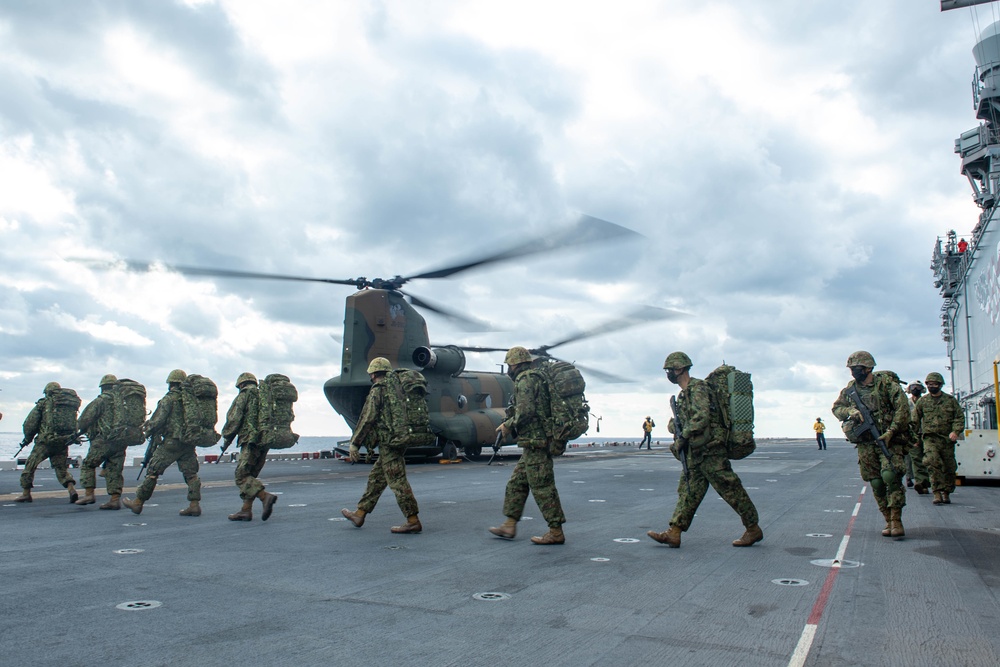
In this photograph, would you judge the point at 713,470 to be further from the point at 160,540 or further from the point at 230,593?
the point at 160,540

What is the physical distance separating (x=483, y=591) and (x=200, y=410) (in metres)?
6.30

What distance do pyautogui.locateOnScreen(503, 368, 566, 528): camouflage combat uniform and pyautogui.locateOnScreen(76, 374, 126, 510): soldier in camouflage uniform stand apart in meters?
6.40

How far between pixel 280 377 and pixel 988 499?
1164 cm

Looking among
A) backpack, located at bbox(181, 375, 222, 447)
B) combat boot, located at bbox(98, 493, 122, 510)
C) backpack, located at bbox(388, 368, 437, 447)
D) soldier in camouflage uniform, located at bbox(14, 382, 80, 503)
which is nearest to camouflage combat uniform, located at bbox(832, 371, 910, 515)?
backpack, located at bbox(388, 368, 437, 447)

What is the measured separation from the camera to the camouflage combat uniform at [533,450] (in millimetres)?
7285

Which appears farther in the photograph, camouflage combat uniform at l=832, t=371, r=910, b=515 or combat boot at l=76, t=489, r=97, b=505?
combat boot at l=76, t=489, r=97, b=505

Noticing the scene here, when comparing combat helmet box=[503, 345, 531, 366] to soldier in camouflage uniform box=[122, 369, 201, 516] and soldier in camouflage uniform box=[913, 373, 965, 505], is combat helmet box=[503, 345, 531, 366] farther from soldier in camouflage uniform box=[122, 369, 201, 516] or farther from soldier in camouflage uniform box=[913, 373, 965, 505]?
soldier in camouflage uniform box=[913, 373, 965, 505]

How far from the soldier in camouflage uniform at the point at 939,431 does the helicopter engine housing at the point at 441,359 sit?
13859 mm

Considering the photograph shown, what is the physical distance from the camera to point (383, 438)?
8.06 meters

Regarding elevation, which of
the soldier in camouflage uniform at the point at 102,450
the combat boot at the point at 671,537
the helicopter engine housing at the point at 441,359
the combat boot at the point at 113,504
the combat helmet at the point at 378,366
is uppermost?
the helicopter engine housing at the point at 441,359

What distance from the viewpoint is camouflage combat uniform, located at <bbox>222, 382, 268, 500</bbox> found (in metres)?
8.84

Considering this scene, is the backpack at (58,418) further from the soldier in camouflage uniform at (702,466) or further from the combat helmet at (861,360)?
the combat helmet at (861,360)

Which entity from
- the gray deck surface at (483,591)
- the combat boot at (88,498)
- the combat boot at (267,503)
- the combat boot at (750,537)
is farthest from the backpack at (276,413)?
the combat boot at (750,537)

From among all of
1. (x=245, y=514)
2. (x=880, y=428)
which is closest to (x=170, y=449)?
(x=245, y=514)
